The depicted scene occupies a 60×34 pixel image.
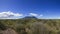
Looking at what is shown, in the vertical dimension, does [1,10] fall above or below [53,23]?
above

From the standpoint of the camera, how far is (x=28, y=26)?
326 inches

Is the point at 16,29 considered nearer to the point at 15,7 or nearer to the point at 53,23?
the point at 15,7

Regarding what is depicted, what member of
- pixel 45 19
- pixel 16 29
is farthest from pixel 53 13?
pixel 16 29

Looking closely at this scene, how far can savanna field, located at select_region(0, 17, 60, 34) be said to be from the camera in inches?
319

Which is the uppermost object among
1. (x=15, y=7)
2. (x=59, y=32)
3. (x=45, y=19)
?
(x=15, y=7)

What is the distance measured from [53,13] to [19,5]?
1619mm

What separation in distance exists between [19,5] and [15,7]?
203mm

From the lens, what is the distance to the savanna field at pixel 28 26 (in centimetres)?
809

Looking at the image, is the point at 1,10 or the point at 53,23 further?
the point at 53,23

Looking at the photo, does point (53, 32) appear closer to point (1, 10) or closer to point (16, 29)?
point (16, 29)

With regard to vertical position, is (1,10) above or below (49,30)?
above

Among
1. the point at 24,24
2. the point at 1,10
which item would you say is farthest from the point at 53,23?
the point at 1,10

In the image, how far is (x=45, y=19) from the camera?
8.63 m

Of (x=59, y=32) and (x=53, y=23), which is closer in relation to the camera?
(x=59, y=32)
